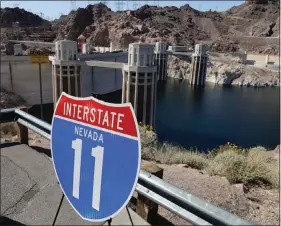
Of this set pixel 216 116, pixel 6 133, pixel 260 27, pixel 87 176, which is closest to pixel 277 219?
pixel 87 176

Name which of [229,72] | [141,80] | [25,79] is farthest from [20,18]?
[141,80]

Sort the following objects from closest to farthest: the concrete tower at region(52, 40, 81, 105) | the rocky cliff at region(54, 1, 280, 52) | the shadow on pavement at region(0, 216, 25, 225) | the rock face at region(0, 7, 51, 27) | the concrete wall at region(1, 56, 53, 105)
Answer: the shadow on pavement at region(0, 216, 25, 225) < the concrete tower at region(52, 40, 81, 105) < the concrete wall at region(1, 56, 53, 105) < the rock face at region(0, 7, 51, 27) < the rocky cliff at region(54, 1, 280, 52)

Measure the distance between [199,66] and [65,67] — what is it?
31972 millimetres

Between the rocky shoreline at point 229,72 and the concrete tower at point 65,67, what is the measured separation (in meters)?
33.7

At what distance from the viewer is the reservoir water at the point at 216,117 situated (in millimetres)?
24719

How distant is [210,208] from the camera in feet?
5.90

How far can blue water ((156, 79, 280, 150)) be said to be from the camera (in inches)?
973

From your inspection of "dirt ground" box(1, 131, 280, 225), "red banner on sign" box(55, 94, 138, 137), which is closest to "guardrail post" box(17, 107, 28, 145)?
"dirt ground" box(1, 131, 280, 225)

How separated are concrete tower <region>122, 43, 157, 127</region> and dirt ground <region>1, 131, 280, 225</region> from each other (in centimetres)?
1844

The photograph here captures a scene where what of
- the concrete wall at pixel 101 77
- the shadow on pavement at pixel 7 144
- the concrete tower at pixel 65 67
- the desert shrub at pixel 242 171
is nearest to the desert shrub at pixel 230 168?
the desert shrub at pixel 242 171

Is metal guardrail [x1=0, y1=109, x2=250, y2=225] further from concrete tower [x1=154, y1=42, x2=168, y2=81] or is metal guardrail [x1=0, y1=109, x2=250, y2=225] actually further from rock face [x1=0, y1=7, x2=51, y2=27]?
rock face [x1=0, y1=7, x2=51, y2=27]

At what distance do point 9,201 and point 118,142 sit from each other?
2.72 metres

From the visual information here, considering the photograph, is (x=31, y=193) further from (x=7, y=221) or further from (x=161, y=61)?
(x=161, y=61)

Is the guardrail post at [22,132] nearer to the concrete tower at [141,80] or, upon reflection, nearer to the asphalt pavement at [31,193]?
the asphalt pavement at [31,193]
